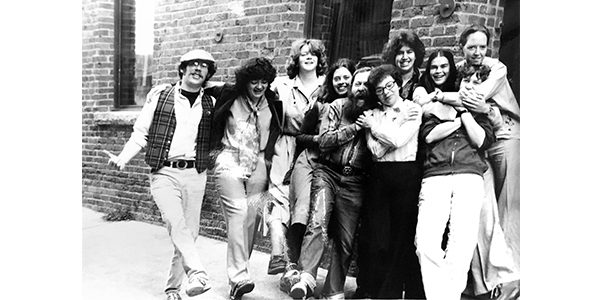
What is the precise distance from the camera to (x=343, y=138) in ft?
13.8

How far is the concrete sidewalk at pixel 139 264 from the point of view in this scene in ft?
14.1

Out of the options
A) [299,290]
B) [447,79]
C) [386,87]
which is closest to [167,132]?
[299,290]

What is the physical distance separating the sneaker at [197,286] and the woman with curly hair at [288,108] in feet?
1.63

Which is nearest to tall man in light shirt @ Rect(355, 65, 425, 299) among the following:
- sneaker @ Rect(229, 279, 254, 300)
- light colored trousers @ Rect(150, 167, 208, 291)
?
sneaker @ Rect(229, 279, 254, 300)

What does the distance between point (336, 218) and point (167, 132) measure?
4.60 ft

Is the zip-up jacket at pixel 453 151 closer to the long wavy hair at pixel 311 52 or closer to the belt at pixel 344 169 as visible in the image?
the belt at pixel 344 169

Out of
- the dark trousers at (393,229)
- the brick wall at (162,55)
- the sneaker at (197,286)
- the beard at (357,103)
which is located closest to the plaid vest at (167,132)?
the brick wall at (162,55)

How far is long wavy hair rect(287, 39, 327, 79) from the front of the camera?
4246 mm

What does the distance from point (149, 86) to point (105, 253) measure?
134 centimetres

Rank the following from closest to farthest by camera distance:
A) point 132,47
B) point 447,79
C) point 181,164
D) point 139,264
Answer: point 447,79
point 181,164
point 139,264
point 132,47

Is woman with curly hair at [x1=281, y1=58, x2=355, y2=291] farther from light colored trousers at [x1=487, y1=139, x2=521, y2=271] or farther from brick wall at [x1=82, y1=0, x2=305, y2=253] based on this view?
light colored trousers at [x1=487, y1=139, x2=521, y2=271]

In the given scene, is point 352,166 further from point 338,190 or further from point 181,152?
point 181,152
